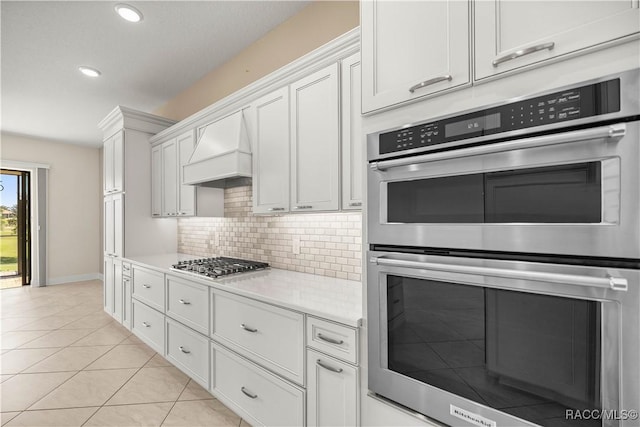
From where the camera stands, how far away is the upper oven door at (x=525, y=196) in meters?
0.82

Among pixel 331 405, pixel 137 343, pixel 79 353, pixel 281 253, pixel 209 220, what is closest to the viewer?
pixel 331 405

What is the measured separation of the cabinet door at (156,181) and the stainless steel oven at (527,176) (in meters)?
3.41

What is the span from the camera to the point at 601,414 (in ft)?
2.78

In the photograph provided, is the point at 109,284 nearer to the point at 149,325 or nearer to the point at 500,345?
the point at 149,325

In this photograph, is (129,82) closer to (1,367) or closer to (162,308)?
(162,308)

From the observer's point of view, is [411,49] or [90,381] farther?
[90,381]

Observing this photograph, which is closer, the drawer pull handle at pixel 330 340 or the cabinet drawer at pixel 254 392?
the drawer pull handle at pixel 330 340

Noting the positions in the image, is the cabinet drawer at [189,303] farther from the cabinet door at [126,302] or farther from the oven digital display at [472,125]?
the oven digital display at [472,125]

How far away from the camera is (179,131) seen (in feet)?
11.4

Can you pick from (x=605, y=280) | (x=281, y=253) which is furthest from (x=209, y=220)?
(x=605, y=280)

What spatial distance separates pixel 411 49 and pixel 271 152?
1.36m

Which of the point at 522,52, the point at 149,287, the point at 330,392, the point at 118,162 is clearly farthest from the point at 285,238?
the point at 118,162

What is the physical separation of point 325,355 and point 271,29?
292 cm

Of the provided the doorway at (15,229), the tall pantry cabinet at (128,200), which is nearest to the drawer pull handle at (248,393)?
the tall pantry cabinet at (128,200)
